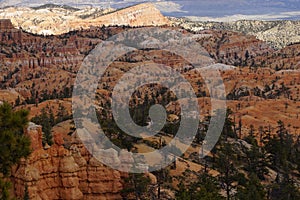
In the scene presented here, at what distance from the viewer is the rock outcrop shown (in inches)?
1234

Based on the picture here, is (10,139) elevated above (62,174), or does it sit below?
above

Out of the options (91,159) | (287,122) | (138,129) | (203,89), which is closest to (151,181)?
(91,159)

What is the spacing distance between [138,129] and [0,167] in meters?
25.5

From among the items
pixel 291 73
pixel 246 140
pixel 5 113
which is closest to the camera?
pixel 5 113

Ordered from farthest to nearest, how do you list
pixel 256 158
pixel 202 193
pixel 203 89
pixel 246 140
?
pixel 203 89 → pixel 246 140 → pixel 256 158 → pixel 202 193

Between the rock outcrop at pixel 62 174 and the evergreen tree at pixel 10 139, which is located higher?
the evergreen tree at pixel 10 139

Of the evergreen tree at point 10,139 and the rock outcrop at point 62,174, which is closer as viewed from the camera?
the evergreen tree at point 10,139

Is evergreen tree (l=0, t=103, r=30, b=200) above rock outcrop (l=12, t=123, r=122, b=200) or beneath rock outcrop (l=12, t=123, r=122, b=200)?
above

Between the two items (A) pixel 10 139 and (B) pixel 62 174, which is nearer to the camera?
(A) pixel 10 139

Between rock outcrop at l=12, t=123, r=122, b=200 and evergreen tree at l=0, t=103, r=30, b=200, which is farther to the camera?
rock outcrop at l=12, t=123, r=122, b=200

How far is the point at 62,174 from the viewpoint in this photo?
109ft

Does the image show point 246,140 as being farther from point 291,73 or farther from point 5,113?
point 291,73

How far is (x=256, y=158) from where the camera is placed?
155 feet

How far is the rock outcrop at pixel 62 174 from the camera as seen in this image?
103 feet
